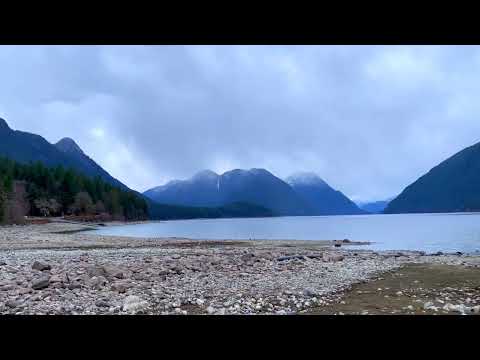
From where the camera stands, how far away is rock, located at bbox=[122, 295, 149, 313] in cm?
1022

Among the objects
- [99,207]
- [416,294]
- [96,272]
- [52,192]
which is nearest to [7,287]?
[96,272]

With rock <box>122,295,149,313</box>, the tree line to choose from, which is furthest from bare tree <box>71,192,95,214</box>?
rock <box>122,295,149,313</box>

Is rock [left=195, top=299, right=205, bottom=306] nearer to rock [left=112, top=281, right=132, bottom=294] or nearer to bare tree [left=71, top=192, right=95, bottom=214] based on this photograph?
rock [left=112, top=281, right=132, bottom=294]

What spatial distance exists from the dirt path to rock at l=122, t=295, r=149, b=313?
170 inches

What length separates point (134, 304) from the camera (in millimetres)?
10500

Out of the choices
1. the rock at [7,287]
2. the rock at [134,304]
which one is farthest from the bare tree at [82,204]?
the rock at [134,304]

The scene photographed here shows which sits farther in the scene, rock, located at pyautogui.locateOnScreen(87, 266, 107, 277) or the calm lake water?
the calm lake water
